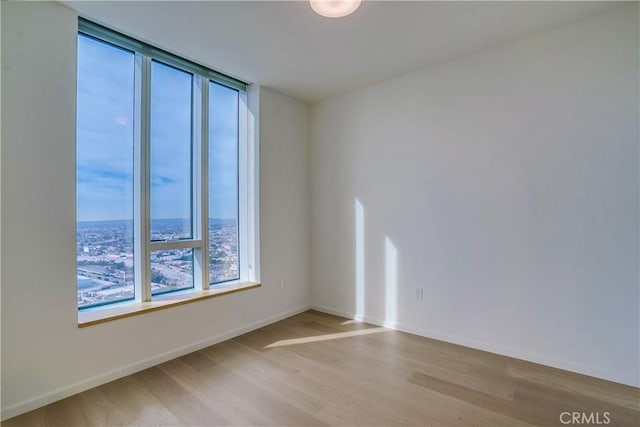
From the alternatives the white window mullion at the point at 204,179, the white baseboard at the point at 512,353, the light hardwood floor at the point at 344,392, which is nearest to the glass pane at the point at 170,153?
the white window mullion at the point at 204,179

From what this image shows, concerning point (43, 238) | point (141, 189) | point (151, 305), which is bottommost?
point (151, 305)

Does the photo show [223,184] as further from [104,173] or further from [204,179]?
[104,173]

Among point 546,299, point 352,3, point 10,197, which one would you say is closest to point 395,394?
point 546,299

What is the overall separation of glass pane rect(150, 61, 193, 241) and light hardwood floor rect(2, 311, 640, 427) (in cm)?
125

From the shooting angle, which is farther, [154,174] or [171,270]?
[171,270]

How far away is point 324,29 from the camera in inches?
93.0

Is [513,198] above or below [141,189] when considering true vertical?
below

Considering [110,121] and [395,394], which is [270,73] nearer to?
[110,121]

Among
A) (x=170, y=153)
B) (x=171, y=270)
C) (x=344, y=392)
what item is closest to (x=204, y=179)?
(x=170, y=153)

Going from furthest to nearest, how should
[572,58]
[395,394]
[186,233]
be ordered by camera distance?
[186,233] < [572,58] < [395,394]

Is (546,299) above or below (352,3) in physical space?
below

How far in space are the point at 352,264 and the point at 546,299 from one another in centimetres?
190

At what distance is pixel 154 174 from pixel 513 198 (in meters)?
3.21

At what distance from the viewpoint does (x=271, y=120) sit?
3.56 meters
